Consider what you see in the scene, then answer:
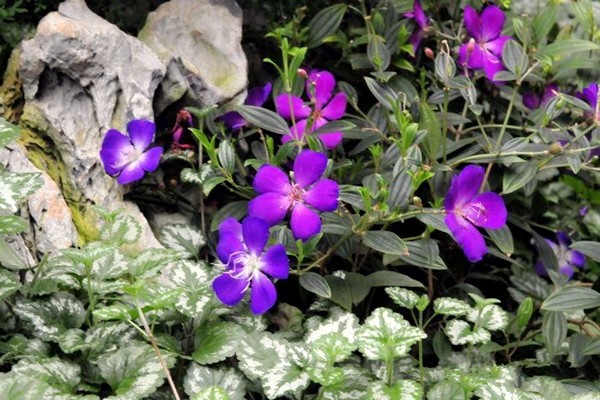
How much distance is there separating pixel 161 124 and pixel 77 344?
87 centimetres

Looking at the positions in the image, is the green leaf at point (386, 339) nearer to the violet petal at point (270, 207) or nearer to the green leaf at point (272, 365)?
the green leaf at point (272, 365)

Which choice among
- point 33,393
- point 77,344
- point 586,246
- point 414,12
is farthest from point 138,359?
point 414,12

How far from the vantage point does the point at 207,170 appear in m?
2.16

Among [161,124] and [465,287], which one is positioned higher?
[161,124]

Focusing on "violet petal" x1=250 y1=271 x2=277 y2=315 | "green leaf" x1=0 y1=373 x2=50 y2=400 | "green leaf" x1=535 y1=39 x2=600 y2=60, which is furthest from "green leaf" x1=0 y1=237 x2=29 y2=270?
"green leaf" x1=535 y1=39 x2=600 y2=60

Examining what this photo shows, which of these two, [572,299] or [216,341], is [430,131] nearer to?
[572,299]

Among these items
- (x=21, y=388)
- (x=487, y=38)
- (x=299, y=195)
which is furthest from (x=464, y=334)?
(x=487, y=38)

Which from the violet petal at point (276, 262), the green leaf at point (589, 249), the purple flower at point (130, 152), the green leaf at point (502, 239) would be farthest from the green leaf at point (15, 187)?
the green leaf at point (589, 249)

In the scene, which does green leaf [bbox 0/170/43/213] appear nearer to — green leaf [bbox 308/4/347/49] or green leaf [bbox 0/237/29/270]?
green leaf [bbox 0/237/29/270]

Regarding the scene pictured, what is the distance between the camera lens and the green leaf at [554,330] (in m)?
2.06

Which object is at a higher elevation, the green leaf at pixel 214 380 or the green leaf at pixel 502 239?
the green leaf at pixel 502 239

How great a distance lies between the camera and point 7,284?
5.75 ft

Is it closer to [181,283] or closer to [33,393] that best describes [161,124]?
[181,283]

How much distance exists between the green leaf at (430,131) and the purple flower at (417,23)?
17.3 inches
